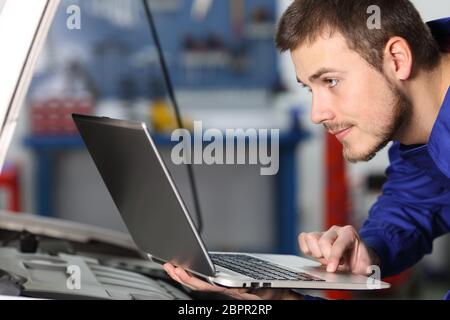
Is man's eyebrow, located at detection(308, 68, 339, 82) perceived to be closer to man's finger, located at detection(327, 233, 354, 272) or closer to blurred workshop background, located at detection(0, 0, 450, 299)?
man's finger, located at detection(327, 233, 354, 272)

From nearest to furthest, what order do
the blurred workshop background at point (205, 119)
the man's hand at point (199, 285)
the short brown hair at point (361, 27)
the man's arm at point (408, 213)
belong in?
the man's hand at point (199, 285) < the short brown hair at point (361, 27) < the man's arm at point (408, 213) < the blurred workshop background at point (205, 119)

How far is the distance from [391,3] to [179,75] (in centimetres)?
294

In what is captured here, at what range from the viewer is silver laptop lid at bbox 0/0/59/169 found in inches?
26.9

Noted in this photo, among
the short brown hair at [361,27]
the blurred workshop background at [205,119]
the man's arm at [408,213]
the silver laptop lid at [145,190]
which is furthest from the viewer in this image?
the blurred workshop background at [205,119]

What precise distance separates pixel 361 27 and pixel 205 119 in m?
2.60

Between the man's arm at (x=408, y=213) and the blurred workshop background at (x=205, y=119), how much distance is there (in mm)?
1749

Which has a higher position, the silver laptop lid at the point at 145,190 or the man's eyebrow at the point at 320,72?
the man's eyebrow at the point at 320,72

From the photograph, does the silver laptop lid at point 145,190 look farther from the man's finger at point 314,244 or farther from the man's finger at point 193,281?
the man's finger at point 314,244

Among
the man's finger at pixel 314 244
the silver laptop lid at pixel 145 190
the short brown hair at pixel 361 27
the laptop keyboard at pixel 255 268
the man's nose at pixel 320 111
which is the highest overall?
the short brown hair at pixel 361 27

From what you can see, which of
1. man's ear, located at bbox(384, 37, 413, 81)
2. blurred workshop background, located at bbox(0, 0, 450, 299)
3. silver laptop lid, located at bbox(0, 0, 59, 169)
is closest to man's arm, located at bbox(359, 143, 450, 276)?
man's ear, located at bbox(384, 37, 413, 81)

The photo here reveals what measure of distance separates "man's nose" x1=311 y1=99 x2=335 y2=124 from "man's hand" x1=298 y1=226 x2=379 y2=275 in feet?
0.45

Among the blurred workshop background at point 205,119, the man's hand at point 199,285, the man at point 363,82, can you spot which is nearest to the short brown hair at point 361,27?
the man at point 363,82

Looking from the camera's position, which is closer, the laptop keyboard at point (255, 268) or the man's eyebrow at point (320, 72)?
the laptop keyboard at point (255, 268)

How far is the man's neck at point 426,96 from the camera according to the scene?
3.08 feet
